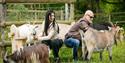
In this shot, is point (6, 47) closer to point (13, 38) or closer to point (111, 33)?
point (13, 38)

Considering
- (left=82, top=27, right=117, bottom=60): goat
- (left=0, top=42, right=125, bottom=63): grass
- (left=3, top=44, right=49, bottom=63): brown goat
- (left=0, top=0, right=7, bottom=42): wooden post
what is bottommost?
(left=0, top=42, right=125, bottom=63): grass

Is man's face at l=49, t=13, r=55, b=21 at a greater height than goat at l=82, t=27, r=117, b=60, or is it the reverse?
man's face at l=49, t=13, r=55, b=21

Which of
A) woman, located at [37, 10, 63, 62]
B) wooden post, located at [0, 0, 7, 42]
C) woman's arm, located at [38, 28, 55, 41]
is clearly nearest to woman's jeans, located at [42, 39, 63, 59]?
woman, located at [37, 10, 63, 62]

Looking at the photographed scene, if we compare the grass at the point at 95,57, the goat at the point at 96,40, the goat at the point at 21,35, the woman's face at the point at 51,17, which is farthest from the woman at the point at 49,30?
the grass at the point at 95,57

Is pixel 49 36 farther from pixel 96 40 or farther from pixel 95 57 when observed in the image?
pixel 95 57

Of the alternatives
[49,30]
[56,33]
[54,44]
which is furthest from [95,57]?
[49,30]

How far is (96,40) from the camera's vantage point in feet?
39.3

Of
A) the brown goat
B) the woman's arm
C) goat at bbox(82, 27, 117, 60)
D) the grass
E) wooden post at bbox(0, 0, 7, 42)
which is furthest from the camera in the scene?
the grass

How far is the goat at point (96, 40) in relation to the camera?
11719mm

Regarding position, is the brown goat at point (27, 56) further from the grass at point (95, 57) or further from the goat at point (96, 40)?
the grass at point (95, 57)

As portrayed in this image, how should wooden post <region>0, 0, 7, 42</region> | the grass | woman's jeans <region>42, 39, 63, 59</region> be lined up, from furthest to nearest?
the grass, wooden post <region>0, 0, 7, 42</region>, woman's jeans <region>42, 39, 63, 59</region>

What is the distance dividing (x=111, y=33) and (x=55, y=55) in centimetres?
176

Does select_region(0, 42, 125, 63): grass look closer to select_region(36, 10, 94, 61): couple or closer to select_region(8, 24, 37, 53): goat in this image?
select_region(36, 10, 94, 61): couple

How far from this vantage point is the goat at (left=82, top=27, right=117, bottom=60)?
38.4ft
